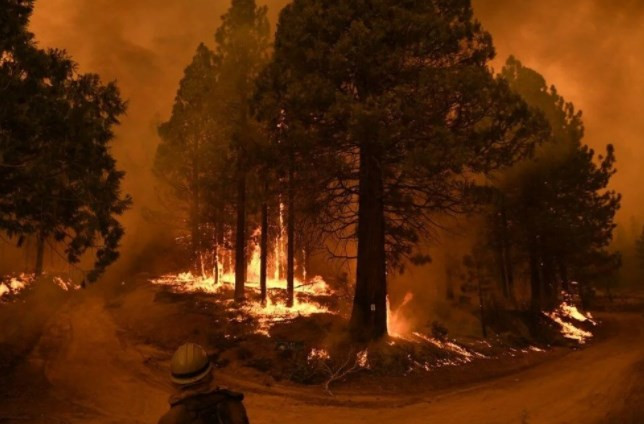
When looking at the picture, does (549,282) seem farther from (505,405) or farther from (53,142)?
(53,142)

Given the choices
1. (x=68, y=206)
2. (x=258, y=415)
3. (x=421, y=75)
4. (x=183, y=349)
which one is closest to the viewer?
(x=183, y=349)

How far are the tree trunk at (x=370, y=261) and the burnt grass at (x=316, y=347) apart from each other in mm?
583

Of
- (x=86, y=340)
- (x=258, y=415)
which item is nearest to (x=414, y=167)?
(x=258, y=415)

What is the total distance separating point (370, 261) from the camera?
1555 cm

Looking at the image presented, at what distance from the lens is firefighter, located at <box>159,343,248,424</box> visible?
2.93 m

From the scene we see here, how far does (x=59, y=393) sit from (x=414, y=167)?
408 inches

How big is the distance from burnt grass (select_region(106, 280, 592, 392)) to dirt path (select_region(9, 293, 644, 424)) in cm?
119

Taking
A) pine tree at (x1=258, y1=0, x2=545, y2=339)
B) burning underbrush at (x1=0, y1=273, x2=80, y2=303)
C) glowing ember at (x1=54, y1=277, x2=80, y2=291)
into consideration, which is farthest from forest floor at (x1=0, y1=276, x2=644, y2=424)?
glowing ember at (x1=54, y1=277, x2=80, y2=291)

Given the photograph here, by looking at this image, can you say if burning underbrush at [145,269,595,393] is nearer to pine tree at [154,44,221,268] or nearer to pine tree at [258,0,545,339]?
pine tree at [258,0,545,339]

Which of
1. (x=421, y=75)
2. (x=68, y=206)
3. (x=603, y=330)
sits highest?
(x=421, y=75)

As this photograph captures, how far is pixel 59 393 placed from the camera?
432 inches

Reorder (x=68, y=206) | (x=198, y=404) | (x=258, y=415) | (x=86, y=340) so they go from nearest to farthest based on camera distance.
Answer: (x=198, y=404) → (x=258, y=415) → (x=68, y=206) → (x=86, y=340)

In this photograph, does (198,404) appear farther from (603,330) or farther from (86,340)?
(603,330)

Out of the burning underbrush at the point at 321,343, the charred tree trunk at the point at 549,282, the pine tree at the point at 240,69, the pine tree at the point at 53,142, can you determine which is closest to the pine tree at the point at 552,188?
the charred tree trunk at the point at 549,282
